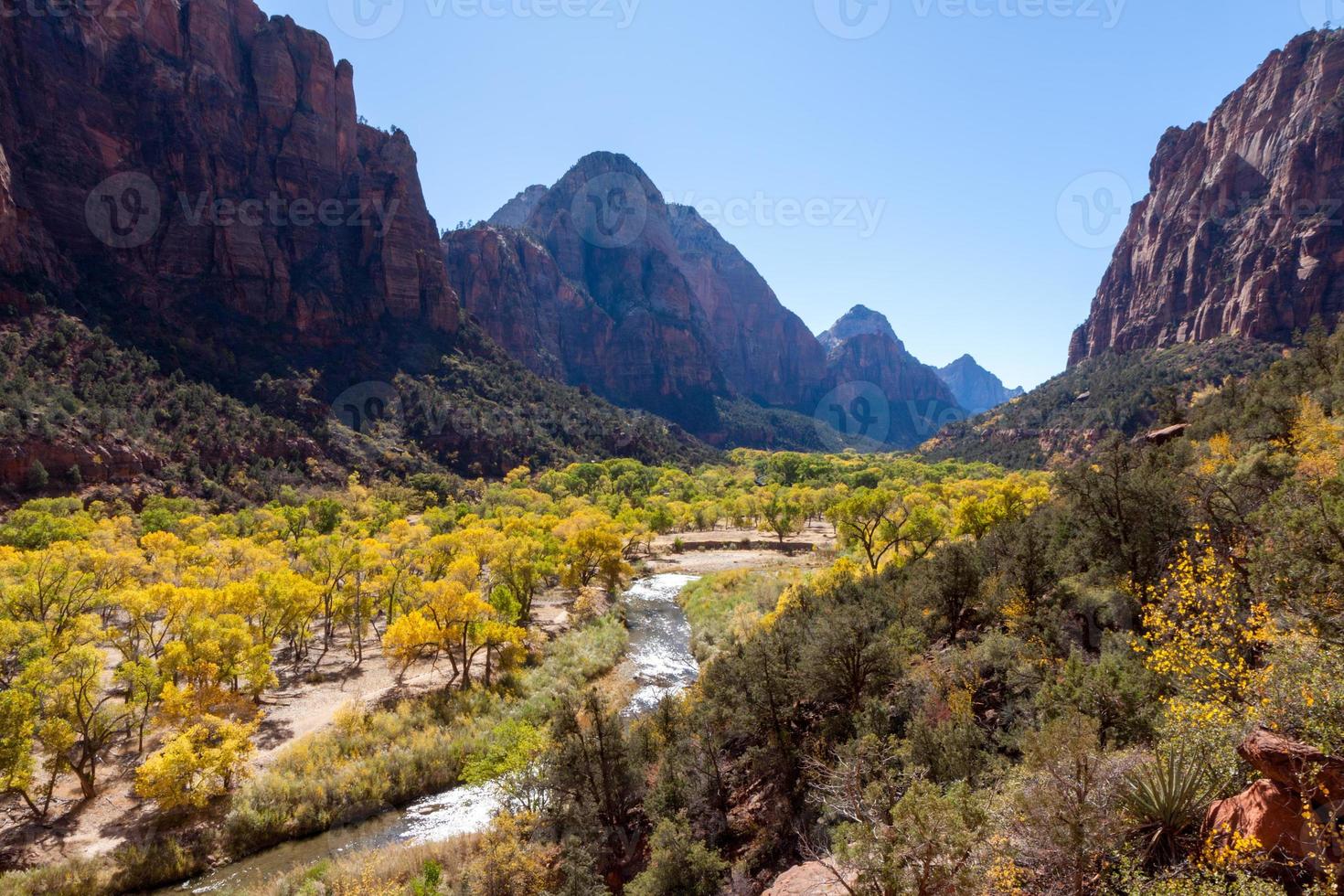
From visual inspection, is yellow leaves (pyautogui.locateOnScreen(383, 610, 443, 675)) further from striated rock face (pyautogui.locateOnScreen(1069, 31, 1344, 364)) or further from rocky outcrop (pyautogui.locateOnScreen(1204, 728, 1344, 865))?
striated rock face (pyautogui.locateOnScreen(1069, 31, 1344, 364))

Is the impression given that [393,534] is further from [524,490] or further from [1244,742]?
[1244,742]

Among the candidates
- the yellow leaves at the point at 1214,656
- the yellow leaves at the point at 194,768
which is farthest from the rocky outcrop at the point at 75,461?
the yellow leaves at the point at 1214,656

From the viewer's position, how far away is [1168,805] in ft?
27.0

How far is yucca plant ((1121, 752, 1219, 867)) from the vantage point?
8.13 m

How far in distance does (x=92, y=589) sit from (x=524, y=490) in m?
52.8

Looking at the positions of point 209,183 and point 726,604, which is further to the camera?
point 209,183

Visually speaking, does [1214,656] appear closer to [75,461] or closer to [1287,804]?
[1287,804]

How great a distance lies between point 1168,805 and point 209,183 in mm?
139718

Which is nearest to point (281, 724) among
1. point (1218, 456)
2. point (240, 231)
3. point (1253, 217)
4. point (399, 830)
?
point (399, 830)

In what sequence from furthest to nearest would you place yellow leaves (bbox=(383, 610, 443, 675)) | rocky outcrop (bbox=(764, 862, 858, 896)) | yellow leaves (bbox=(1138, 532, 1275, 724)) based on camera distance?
yellow leaves (bbox=(383, 610, 443, 675)) → rocky outcrop (bbox=(764, 862, 858, 896)) → yellow leaves (bbox=(1138, 532, 1275, 724))

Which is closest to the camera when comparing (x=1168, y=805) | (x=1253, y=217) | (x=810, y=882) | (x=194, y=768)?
(x=1168, y=805)

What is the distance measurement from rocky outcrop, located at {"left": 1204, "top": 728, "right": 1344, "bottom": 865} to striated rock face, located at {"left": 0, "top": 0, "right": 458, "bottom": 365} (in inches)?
4393

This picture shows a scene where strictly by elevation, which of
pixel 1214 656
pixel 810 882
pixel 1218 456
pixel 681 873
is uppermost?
pixel 1218 456

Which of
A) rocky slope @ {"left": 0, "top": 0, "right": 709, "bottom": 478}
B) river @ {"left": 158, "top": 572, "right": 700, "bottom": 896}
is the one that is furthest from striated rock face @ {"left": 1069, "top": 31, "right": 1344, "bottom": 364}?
river @ {"left": 158, "top": 572, "right": 700, "bottom": 896}
